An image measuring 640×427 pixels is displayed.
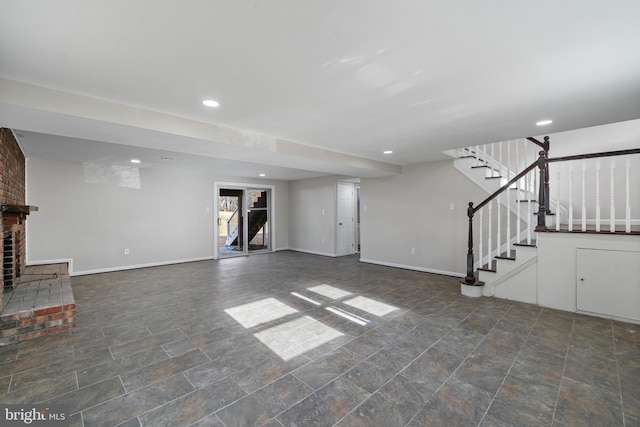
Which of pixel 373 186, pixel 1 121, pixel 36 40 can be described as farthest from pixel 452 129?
pixel 1 121

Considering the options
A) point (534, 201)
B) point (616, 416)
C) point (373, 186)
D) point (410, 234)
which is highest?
point (373, 186)

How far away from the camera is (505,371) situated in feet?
7.26

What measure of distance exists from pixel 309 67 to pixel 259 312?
279cm

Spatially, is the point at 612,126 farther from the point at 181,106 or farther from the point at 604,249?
the point at 181,106

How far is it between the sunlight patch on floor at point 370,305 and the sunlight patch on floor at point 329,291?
0.25m

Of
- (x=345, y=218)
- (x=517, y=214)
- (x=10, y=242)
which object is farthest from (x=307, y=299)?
(x=345, y=218)

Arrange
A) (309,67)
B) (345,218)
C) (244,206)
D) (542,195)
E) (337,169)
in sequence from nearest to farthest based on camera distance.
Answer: (309,67) < (542,195) < (337,169) < (345,218) < (244,206)

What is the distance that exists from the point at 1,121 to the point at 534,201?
6.51m

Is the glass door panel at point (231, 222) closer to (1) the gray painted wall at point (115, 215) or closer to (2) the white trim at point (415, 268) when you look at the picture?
(1) the gray painted wall at point (115, 215)

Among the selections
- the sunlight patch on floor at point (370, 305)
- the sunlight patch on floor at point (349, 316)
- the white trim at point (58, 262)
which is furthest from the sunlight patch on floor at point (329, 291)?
the white trim at point (58, 262)

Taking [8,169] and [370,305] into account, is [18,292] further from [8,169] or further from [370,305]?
[370,305]

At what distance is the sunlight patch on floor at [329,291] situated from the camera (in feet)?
13.7

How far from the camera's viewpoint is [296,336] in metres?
2.83

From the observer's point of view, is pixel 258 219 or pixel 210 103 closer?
pixel 210 103
